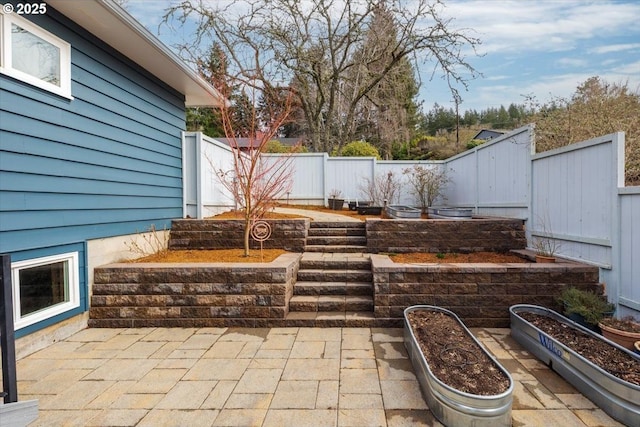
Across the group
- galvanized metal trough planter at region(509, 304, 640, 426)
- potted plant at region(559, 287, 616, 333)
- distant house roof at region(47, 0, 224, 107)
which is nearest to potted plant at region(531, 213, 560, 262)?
potted plant at region(559, 287, 616, 333)

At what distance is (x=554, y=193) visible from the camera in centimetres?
433

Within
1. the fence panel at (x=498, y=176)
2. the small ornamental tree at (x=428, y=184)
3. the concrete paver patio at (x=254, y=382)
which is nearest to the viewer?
the concrete paver patio at (x=254, y=382)

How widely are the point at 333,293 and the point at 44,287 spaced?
3077 mm

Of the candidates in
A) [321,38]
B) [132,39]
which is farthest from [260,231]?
[321,38]

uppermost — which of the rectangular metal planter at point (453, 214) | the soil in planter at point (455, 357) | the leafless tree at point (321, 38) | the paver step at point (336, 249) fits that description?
the leafless tree at point (321, 38)

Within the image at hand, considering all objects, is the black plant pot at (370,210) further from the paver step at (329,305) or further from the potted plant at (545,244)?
the paver step at (329,305)

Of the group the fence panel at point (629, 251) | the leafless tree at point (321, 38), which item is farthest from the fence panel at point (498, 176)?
the leafless tree at point (321, 38)

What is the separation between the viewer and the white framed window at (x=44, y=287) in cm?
302

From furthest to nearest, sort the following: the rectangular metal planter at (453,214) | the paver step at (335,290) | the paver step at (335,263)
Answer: the rectangular metal planter at (453,214), the paver step at (335,263), the paver step at (335,290)

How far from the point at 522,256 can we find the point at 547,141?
1790 mm

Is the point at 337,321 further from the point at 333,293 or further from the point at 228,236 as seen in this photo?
the point at 228,236

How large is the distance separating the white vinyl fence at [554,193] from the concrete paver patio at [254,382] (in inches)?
54.3

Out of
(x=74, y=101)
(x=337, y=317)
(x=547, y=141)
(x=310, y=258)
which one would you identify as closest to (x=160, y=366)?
(x=337, y=317)

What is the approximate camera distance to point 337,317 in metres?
3.79
